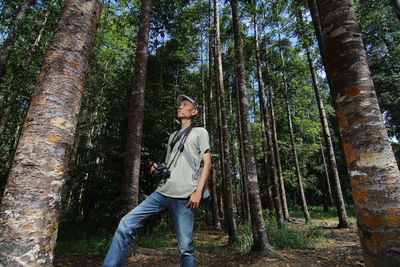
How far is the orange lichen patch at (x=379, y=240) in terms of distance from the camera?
171 cm

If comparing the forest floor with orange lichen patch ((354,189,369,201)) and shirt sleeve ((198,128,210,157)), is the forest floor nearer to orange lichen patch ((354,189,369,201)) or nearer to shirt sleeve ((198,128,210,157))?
orange lichen patch ((354,189,369,201))

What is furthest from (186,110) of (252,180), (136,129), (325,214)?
(325,214)

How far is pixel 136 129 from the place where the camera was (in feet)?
19.1

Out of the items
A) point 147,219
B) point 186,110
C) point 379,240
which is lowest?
point 379,240

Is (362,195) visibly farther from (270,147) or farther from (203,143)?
(270,147)

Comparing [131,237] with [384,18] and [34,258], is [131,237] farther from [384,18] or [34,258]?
[384,18]

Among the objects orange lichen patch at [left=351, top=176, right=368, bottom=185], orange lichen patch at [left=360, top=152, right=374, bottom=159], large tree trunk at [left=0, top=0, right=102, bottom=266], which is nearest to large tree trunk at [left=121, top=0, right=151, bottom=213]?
large tree trunk at [left=0, top=0, right=102, bottom=266]

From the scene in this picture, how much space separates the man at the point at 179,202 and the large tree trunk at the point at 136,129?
3.08 m

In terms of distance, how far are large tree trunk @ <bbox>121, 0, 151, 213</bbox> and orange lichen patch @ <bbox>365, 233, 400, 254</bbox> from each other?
4633 millimetres

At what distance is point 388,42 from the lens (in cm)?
1545

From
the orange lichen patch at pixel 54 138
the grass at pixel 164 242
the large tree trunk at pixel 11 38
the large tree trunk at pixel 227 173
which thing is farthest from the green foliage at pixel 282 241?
the large tree trunk at pixel 11 38

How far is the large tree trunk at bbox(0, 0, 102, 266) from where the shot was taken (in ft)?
4.41

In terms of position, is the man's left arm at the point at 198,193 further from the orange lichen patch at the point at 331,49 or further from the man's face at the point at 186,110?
the orange lichen patch at the point at 331,49

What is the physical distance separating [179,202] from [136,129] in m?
3.95
